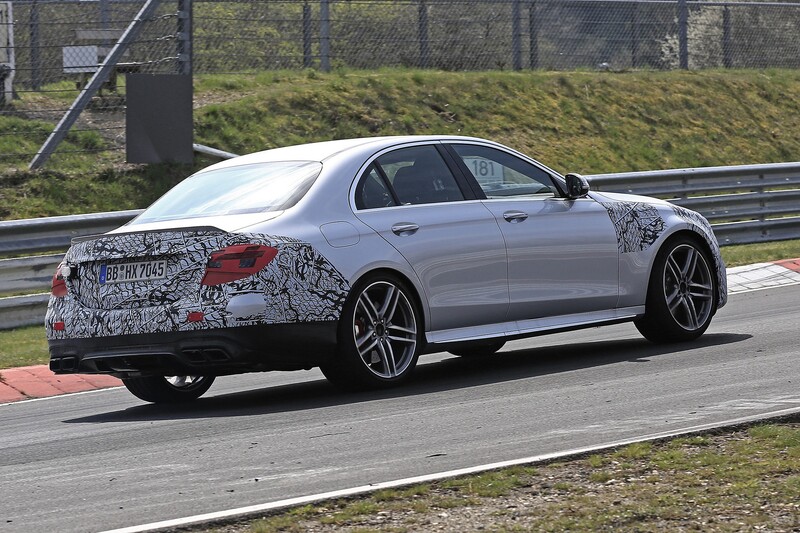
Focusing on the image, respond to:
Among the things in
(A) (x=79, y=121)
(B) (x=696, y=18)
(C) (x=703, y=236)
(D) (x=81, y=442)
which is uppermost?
(B) (x=696, y=18)

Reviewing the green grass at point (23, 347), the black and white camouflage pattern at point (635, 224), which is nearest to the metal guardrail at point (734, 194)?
the black and white camouflage pattern at point (635, 224)

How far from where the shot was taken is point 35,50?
1777cm

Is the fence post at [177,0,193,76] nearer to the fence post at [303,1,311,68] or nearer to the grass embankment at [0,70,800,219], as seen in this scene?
the grass embankment at [0,70,800,219]

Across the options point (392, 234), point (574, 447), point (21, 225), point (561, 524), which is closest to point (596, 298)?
point (392, 234)

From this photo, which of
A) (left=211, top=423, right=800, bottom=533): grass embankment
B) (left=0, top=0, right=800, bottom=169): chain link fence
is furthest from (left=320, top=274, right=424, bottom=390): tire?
(left=0, top=0, right=800, bottom=169): chain link fence

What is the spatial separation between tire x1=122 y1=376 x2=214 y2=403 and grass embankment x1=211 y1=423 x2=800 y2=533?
3651mm

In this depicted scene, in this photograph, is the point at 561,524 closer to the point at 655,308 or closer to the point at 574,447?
the point at 574,447

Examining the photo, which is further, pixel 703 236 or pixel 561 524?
pixel 703 236

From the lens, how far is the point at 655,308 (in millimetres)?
10086

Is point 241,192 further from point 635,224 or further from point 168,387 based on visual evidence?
point 635,224

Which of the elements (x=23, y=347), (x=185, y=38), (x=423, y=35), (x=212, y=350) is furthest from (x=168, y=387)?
(x=423, y=35)

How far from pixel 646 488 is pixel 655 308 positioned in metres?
4.64

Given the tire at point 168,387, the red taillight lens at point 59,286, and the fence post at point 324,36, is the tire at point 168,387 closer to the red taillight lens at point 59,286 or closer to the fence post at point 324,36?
the red taillight lens at point 59,286

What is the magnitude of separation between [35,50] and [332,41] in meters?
5.14
